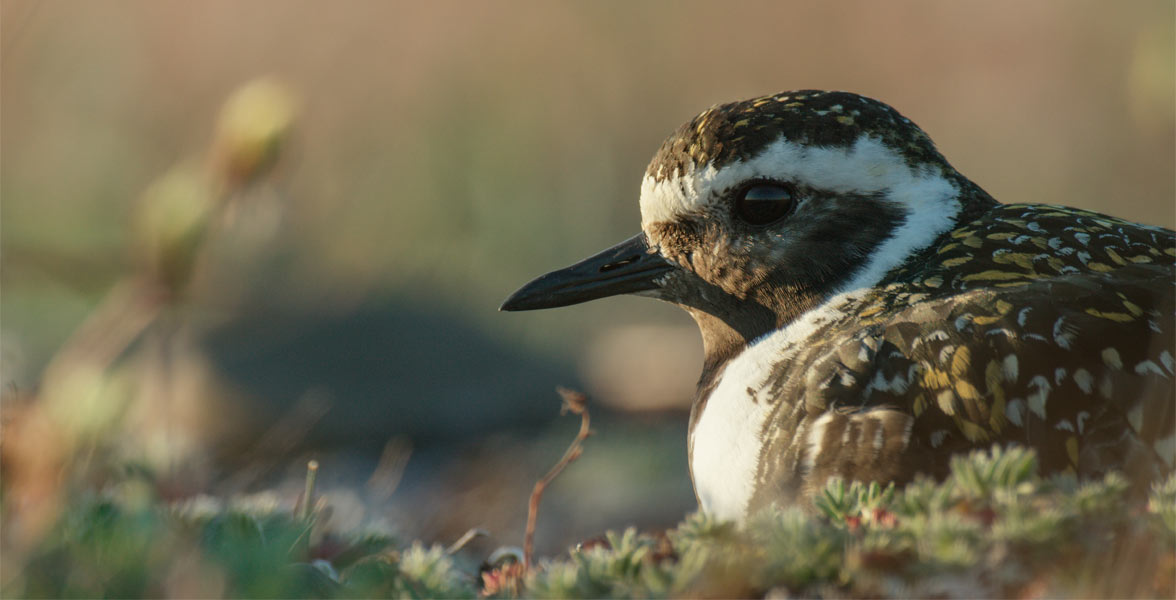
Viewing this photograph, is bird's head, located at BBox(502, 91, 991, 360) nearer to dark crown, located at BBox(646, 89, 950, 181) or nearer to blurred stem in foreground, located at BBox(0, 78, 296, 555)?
dark crown, located at BBox(646, 89, 950, 181)

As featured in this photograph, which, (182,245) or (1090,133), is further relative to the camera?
(1090,133)

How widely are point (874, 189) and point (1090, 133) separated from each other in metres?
8.37

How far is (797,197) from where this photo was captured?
11.5 feet

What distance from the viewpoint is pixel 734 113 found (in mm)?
3510

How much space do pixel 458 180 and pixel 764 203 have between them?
7950 millimetres

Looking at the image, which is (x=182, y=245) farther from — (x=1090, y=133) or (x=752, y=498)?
→ (x=1090, y=133)

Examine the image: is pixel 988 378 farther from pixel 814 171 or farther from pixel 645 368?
pixel 645 368

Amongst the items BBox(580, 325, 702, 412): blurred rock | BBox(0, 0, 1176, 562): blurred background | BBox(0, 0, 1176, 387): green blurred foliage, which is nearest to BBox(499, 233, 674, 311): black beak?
BBox(0, 0, 1176, 562): blurred background

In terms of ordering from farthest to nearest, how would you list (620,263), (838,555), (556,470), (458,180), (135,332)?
(458,180) → (620,263) → (556,470) → (135,332) → (838,555)

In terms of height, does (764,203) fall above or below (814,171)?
below

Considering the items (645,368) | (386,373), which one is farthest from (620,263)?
(645,368)

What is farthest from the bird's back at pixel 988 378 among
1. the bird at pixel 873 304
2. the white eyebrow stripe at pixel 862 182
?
the white eyebrow stripe at pixel 862 182

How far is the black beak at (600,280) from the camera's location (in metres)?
3.84

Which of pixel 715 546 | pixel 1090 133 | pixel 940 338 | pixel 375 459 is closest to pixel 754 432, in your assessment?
pixel 940 338
